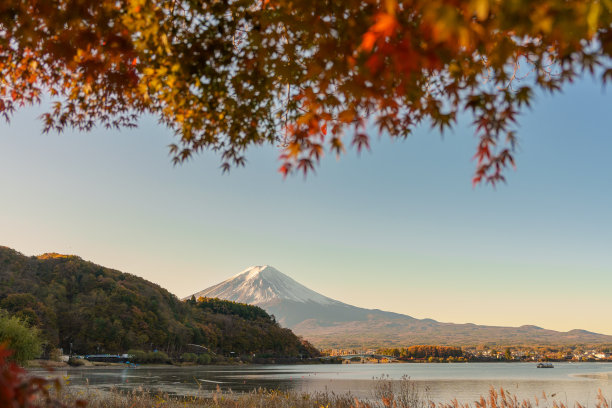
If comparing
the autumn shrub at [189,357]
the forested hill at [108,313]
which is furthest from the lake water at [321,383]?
the autumn shrub at [189,357]

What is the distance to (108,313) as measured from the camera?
8212 cm

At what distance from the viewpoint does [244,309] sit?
394 ft

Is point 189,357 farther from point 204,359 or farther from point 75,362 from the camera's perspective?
point 75,362

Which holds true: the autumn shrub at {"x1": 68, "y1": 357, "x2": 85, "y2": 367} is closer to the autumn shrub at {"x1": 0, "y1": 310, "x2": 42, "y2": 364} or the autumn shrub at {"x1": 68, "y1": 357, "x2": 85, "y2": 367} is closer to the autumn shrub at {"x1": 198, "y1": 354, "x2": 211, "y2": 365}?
the autumn shrub at {"x1": 198, "y1": 354, "x2": 211, "y2": 365}

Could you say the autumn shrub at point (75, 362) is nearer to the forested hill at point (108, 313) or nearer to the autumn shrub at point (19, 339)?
the forested hill at point (108, 313)

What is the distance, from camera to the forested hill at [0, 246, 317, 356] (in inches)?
2970

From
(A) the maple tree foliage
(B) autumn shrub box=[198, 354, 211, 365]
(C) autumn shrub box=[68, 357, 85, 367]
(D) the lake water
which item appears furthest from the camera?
(B) autumn shrub box=[198, 354, 211, 365]

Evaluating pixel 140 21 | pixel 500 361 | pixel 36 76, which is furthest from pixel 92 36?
pixel 500 361

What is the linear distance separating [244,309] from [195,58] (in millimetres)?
119746

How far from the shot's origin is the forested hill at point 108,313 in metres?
75.4

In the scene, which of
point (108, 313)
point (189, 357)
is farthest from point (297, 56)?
point (189, 357)

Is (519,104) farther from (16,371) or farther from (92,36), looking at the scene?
(92,36)

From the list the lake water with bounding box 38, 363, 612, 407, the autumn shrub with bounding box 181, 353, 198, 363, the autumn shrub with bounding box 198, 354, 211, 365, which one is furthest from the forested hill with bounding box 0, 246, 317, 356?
the lake water with bounding box 38, 363, 612, 407

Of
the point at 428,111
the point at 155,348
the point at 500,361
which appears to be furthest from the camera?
the point at 500,361
